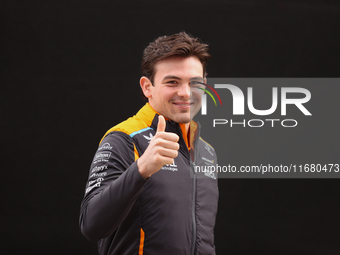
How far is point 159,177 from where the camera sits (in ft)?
3.05

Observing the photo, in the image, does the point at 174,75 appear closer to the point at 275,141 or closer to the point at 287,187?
the point at 275,141

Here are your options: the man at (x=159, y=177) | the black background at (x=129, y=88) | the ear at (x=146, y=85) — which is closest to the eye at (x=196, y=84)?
the man at (x=159, y=177)

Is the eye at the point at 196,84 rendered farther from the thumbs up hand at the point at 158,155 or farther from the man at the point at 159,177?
the thumbs up hand at the point at 158,155

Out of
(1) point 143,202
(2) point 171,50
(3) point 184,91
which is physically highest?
(2) point 171,50

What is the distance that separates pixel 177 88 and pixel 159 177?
244 millimetres

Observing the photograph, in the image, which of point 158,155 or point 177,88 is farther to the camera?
point 177,88

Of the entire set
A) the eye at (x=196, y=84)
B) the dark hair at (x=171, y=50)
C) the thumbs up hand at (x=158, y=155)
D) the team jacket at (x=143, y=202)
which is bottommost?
the team jacket at (x=143, y=202)

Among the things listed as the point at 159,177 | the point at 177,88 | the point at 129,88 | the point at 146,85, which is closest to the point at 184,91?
the point at 177,88

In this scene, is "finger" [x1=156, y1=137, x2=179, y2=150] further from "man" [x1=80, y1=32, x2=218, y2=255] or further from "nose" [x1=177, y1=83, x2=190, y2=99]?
"nose" [x1=177, y1=83, x2=190, y2=99]

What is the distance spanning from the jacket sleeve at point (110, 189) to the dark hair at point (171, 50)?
0.74 ft

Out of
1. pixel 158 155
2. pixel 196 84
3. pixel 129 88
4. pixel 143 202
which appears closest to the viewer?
pixel 158 155

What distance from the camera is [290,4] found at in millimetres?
2318

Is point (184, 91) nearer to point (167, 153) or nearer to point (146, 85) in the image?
point (146, 85)

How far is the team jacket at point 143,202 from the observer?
77cm
